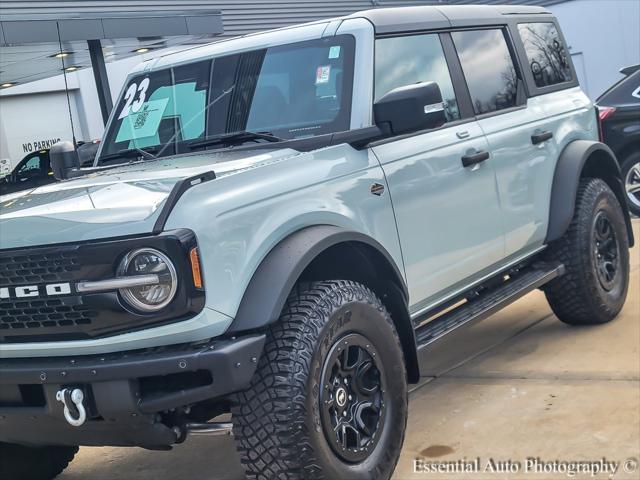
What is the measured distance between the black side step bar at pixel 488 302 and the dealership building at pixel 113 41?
8.57 m

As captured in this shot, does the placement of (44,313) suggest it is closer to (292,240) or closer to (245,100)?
(292,240)

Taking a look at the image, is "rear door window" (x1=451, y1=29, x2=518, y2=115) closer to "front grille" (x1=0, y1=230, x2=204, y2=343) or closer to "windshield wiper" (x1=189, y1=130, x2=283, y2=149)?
"windshield wiper" (x1=189, y1=130, x2=283, y2=149)

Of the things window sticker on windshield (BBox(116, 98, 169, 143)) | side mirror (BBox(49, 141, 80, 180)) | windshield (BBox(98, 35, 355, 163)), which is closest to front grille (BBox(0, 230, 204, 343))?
windshield (BBox(98, 35, 355, 163))

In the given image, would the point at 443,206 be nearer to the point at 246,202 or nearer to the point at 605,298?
the point at 246,202

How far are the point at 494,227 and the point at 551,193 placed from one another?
2.65 feet

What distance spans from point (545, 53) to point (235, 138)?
8.64ft

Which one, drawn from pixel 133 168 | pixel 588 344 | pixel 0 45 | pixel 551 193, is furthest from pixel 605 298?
pixel 0 45

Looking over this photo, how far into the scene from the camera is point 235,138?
13.8ft

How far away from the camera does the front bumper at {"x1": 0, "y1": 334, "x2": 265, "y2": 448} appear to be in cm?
304

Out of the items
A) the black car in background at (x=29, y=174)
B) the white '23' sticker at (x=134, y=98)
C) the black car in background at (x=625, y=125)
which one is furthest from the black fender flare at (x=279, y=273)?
the black car in background at (x=29, y=174)

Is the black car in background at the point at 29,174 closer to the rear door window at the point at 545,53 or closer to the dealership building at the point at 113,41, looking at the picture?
the dealership building at the point at 113,41

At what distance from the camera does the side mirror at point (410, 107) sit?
3.99 m

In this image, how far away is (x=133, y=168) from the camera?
421cm

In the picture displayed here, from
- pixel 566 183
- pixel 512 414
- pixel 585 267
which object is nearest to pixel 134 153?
pixel 512 414
